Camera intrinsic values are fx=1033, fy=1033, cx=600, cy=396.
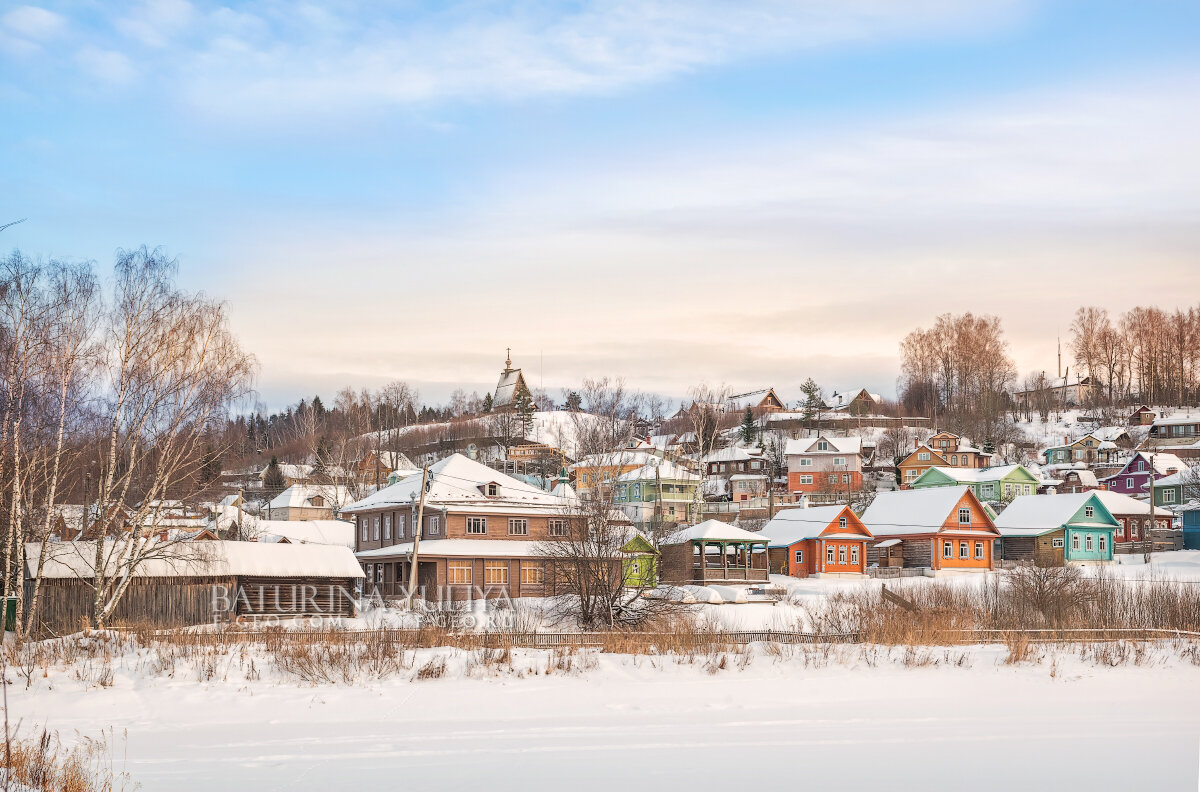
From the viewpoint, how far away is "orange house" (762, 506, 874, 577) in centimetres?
5700

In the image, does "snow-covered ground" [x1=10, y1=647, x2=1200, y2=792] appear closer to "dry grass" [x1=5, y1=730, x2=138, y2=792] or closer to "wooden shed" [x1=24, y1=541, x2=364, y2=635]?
"dry grass" [x1=5, y1=730, x2=138, y2=792]

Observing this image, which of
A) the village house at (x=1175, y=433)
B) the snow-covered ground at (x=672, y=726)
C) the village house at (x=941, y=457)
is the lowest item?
the snow-covered ground at (x=672, y=726)

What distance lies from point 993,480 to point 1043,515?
18.3m

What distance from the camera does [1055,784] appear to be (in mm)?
13711

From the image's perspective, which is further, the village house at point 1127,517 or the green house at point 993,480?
the green house at point 993,480

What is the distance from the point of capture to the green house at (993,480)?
260 feet

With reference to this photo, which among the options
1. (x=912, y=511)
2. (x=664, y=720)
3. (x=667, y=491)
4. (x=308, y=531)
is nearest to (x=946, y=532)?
(x=912, y=511)

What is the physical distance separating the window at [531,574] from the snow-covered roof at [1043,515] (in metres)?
27.7

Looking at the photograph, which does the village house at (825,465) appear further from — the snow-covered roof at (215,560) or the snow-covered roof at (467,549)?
the snow-covered roof at (215,560)

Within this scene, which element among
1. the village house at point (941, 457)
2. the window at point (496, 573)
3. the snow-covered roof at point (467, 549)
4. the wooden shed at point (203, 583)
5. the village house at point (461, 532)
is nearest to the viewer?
the wooden shed at point (203, 583)

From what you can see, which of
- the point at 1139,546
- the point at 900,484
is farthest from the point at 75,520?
the point at 900,484

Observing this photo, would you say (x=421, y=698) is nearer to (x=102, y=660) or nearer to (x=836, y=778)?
(x=102, y=660)

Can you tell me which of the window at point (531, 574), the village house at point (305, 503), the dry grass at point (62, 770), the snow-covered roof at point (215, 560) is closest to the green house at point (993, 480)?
the window at point (531, 574)

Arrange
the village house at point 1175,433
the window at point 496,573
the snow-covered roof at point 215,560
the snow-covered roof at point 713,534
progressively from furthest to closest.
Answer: the village house at point 1175,433
the snow-covered roof at point 713,534
the window at point 496,573
the snow-covered roof at point 215,560
